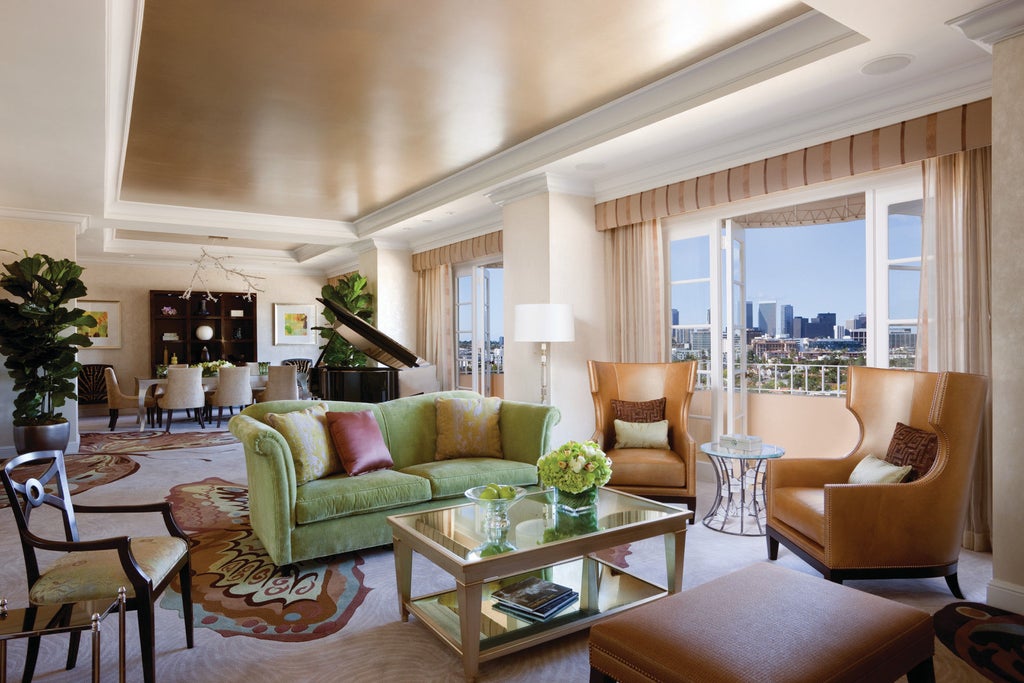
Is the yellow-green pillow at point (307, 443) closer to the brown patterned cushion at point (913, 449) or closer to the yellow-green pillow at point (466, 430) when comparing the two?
the yellow-green pillow at point (466, 430)

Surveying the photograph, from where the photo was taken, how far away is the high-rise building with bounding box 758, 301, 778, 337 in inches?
292

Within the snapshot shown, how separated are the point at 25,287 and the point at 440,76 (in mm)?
4975

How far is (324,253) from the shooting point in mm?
10164

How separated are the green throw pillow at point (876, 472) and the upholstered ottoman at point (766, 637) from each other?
126 centimetres

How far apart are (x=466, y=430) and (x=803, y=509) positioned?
207 cm

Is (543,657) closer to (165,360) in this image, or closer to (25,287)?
(25,287)

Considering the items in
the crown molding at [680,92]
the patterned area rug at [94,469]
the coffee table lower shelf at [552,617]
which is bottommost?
the patterned area rug at [94,469]

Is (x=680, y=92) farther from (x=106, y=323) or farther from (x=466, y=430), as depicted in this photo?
(x=106, y=323)

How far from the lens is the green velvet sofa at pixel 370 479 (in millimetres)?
3250

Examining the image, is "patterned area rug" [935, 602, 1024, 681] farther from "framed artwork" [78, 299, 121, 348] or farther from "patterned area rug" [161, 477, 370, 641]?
"framed artwork" [78, 299, 121, 348]

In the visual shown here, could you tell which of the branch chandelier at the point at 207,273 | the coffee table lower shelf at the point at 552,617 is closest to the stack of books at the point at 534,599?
the coffee table lower shelf at the point at 552,617

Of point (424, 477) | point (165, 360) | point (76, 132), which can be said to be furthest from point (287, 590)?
point (165, 360)

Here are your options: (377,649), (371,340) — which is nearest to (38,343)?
(371,340)

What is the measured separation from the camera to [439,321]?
859 cm
